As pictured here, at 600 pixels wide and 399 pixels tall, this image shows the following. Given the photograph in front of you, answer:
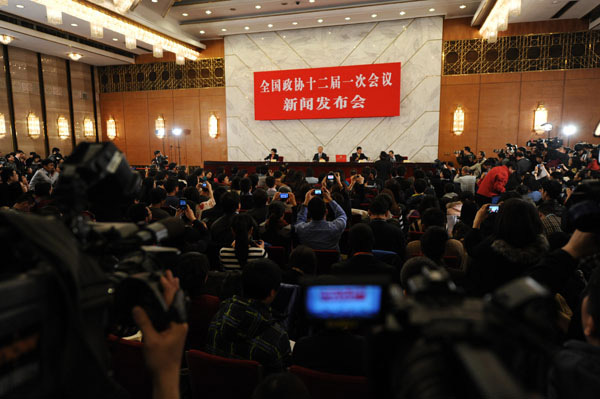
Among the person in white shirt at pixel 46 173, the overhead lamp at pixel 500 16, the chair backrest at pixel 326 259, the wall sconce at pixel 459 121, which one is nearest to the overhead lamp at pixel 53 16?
the person in white shirt at pixel 46 173

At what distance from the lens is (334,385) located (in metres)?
1.32

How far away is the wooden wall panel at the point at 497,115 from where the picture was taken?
10742mm

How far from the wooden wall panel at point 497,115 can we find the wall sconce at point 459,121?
0.52 m

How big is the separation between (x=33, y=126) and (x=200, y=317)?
13.2 meters

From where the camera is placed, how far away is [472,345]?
16.8 inches

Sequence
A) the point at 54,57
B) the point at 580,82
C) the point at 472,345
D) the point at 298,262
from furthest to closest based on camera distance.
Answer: the point at 54,57
the point at 580,82
the point at 298,262
the point at 472,345

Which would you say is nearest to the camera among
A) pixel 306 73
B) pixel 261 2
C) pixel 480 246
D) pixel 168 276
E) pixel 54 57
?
pixel 168 276

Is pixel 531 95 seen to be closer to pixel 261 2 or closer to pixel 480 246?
pixel 261 2

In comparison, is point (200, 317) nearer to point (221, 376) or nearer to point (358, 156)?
point (221, 376)

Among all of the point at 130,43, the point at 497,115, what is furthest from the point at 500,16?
the point at 130,43

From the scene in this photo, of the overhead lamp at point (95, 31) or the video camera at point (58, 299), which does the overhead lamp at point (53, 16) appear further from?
the video camera at point (58, 299)

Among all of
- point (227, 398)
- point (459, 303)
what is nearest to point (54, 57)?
point (227, 398)

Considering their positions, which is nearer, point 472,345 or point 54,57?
point 472,345

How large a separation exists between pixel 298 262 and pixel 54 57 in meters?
14.3
